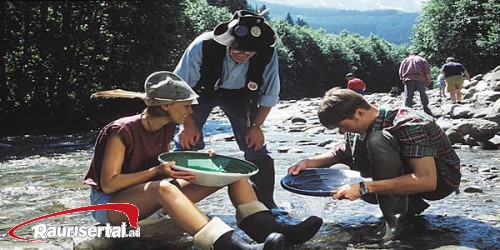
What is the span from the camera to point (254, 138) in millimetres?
4031

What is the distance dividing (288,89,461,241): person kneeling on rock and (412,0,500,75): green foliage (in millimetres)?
26639

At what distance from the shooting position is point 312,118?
16.8m

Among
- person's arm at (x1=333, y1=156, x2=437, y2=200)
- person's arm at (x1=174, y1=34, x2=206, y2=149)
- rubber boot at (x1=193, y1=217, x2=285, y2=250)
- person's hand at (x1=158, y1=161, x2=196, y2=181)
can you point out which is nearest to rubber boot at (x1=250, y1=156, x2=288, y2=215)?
person's arm at (x1=174, y1=34, x2=206, y2=149)

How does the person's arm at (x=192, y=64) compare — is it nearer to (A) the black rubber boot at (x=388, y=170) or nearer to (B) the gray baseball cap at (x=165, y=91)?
(B) the gray baseball cap at (x=165, y=91)

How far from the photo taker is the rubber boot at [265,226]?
298cm

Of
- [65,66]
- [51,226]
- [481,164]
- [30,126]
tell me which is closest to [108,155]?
[51,226]

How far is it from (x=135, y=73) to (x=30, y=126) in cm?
540

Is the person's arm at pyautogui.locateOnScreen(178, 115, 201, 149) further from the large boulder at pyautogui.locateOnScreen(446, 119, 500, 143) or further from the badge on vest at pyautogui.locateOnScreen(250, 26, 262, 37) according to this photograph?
the large boulder at pyautogui.locateOnScreen(446, 119, 500, 143)

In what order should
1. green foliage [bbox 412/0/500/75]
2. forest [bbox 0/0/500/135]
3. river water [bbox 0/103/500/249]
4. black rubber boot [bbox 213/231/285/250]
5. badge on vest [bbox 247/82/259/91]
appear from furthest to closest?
green foliage [bbox 412/0/500/75]
forest [bbox 0/0/500/135]
badge on vest [bbox 247/82/259/91]
river water [bbox 0/103/500/249]
black rubber boot [bbox 213/231/285/250]

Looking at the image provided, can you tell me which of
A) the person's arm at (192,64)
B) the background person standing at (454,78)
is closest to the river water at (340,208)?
the person's arm at (192,64)

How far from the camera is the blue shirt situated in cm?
388

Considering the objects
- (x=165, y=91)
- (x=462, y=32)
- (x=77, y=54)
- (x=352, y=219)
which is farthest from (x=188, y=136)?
(x=462, y=32)

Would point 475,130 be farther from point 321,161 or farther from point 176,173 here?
point 176,173

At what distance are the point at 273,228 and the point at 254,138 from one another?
1154 mm
